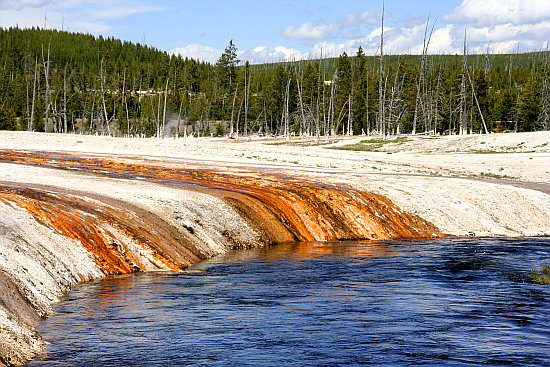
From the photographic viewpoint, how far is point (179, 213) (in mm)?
23469

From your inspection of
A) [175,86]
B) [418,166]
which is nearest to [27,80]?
[175,86]

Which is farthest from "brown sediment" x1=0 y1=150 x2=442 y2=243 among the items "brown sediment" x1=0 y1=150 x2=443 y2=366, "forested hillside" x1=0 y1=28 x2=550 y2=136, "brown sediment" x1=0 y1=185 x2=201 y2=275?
"forested hillside" x1=0 y1=28 x2=550 y2=136

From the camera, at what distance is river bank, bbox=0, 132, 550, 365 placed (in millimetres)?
15809

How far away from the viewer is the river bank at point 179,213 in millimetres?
15809

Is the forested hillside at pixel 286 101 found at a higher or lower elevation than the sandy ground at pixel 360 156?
higher

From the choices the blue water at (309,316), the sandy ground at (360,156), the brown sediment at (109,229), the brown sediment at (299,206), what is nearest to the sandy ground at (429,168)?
the sandy ground at (360,156)

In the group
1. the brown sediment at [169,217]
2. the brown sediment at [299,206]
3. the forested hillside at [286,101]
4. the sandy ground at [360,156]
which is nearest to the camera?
the brown sediment at [169,217]

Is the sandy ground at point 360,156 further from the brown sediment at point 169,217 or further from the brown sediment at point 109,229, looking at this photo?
the brown sediment at point 109,229

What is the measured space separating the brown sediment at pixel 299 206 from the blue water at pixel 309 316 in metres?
6.19

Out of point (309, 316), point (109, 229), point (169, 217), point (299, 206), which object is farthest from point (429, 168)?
point (309, 316)

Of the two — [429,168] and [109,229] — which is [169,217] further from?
[429,168]

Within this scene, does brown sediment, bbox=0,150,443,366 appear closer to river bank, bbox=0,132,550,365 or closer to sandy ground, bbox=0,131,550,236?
river bank, bbox=0,132,550,365

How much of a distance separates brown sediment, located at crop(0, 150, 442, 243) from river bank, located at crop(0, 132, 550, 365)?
0.19 ft

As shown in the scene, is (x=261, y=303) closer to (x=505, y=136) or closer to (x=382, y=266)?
(x=382, y=266)
